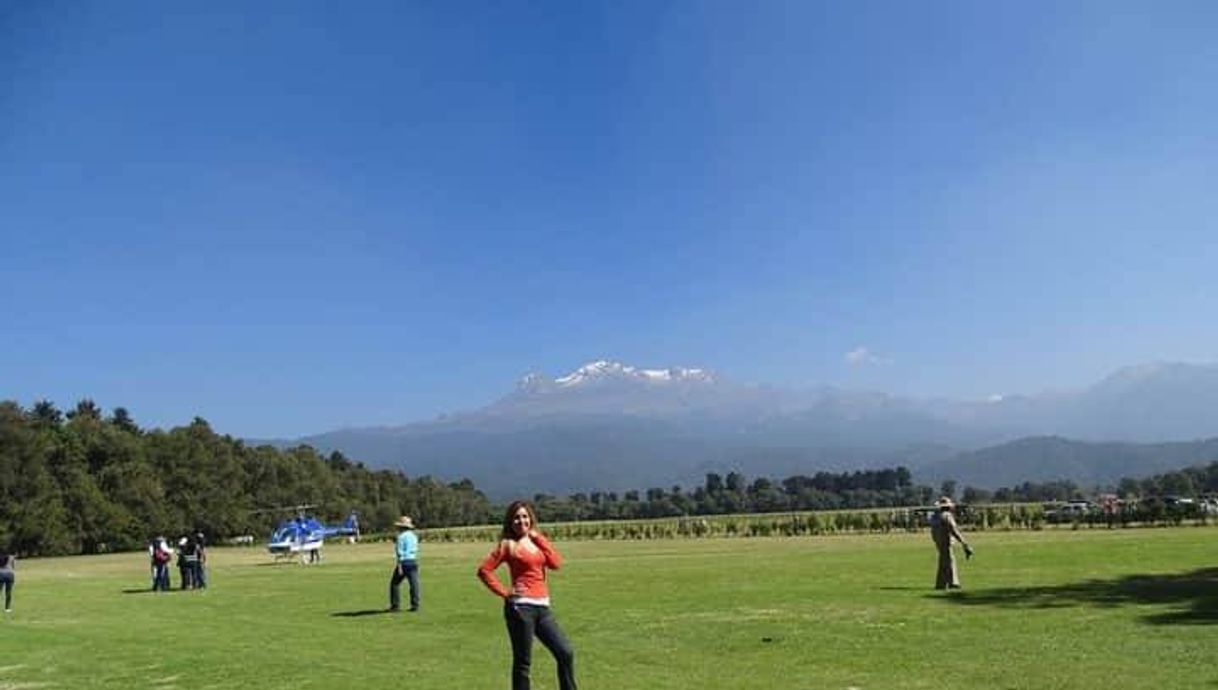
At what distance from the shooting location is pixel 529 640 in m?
11.1

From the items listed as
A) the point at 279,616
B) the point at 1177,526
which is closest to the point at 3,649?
the point at 279,616

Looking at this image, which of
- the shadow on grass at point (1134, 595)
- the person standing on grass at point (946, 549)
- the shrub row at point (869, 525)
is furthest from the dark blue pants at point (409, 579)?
the shrub row at point (869, 525)

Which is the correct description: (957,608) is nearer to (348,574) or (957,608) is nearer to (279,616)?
(279,616)

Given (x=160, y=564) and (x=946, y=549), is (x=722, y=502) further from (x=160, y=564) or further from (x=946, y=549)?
(x=946, y=549)

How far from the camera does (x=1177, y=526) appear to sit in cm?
5469

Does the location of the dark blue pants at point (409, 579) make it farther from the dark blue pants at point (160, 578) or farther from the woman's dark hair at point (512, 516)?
the dark blue pants at point (160, 578)

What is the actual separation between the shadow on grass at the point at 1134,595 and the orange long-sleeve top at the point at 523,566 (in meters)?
10.6

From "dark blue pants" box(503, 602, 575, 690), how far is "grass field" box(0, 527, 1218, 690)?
2.08 m

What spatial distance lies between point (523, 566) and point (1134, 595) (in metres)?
14.7

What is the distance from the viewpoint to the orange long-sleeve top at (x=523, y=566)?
11125 millimetres

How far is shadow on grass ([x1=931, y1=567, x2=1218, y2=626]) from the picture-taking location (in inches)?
692

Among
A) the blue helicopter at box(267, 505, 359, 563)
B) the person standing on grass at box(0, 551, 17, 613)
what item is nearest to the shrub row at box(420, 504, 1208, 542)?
the blue helicopter at box(267, 505, 359, 563)

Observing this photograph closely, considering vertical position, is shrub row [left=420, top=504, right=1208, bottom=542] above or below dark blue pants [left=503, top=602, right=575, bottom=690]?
below

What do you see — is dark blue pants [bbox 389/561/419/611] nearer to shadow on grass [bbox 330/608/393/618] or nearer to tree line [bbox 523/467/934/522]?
shadow on grass [bbox 330/608/393/618]
